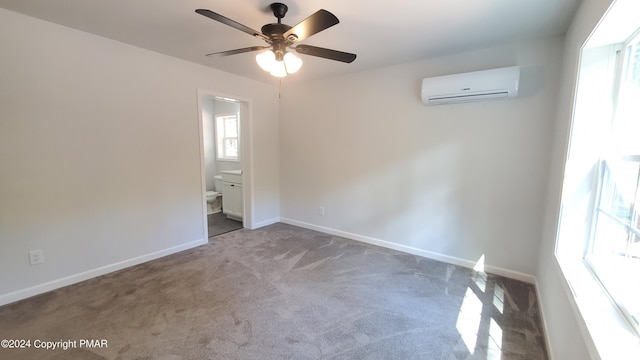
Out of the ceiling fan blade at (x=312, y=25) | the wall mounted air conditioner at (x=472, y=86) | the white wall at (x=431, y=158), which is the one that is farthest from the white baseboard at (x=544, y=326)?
the ceiling fan blade at (x=312, y=25)

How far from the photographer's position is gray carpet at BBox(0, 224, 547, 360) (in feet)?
5.88

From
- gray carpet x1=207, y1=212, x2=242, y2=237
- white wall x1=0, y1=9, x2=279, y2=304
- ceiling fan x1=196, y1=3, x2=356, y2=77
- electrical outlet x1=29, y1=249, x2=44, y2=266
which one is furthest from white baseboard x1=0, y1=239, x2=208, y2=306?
ceiling fan x1=196, y1=3, x2=356, y2=77

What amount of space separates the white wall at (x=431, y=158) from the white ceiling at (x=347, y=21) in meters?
0.41

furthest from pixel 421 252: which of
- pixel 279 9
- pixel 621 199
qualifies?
pixel 279 9

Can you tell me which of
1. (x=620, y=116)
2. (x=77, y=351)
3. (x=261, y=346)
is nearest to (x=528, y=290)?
(x=620, y=116)

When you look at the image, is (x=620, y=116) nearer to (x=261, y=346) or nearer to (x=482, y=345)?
(x=482, y=345)

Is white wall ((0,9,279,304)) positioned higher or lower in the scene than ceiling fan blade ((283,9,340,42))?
lower

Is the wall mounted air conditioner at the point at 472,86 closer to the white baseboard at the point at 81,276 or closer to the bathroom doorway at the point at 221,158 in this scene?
the bathroom doorway at the point at 221,158

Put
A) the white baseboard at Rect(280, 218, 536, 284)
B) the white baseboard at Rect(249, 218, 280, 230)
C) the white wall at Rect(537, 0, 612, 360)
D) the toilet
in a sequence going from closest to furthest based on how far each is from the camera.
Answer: the white wall at Rect(537, 0, 612, 360), the white baseboard at Rect(280, 218, 536, 284), the white baseboard at Rect(249, 218, 280, 230), the toilet

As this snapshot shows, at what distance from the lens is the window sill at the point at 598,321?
3.20 feet

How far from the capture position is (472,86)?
8.84ft

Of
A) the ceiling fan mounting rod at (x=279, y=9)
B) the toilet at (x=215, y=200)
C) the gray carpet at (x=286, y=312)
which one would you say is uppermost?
the ceiling fan mounting rod at (x=279, y=9)

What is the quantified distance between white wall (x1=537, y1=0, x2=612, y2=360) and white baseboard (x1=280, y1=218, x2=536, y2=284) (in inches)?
9.3

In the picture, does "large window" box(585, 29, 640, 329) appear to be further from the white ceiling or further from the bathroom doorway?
the bathroom doorway
